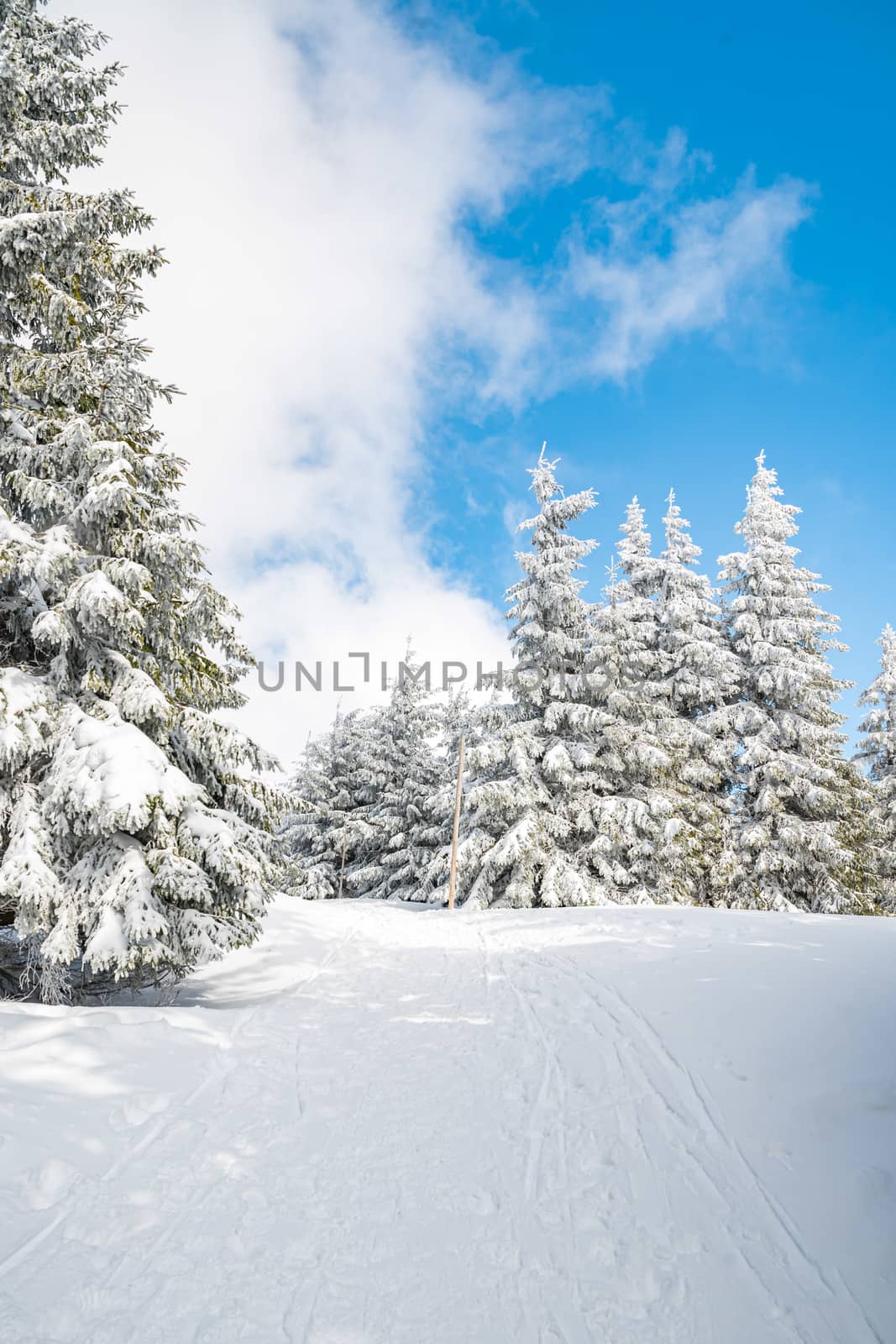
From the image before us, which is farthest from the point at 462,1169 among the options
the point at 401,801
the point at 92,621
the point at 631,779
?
the point at 401,801

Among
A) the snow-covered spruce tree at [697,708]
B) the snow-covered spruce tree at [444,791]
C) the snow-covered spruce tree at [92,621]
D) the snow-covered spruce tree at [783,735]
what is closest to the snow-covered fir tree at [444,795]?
the snow-covered spruce tree at [444,791]

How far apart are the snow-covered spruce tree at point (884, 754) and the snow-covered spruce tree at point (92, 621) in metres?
20.1

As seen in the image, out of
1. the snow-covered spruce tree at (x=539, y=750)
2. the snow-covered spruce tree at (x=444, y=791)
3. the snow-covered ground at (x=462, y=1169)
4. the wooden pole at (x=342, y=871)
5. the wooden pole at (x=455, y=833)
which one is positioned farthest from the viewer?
the wooden pole at (x=342, y=871)

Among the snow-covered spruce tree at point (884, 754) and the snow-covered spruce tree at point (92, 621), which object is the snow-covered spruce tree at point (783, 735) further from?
the snow-covered spruce tree at point (92, 621)

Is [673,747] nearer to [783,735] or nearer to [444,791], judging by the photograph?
[783,735]

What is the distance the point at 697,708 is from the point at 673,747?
7.94ft

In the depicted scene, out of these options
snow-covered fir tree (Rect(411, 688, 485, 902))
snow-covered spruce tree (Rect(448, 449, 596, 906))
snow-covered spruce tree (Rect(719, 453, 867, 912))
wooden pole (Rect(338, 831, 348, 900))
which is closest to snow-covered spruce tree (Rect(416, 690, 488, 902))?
snow-covered fir tree (Rect(411, 688, 485, 902))

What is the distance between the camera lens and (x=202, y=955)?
5875mm

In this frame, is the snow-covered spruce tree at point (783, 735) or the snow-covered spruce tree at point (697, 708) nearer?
the snow-covered spruce tree at point (783, 735)

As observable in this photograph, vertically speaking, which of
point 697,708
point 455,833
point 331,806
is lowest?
point 455,833

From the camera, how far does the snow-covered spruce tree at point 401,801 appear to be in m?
24.1

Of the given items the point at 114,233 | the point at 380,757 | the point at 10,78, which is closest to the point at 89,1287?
the point at 114,233

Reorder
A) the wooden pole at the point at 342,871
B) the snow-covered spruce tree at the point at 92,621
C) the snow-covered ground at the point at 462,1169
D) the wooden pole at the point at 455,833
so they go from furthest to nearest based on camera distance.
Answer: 1. the wooden pole at the point at 342,871
2. the wooden pole at the point at 455,833
3. the snow-covered spruce tree at the point at 92,621
4. the snow-covered ground at the point at 462,1169

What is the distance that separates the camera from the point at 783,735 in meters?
17.4
